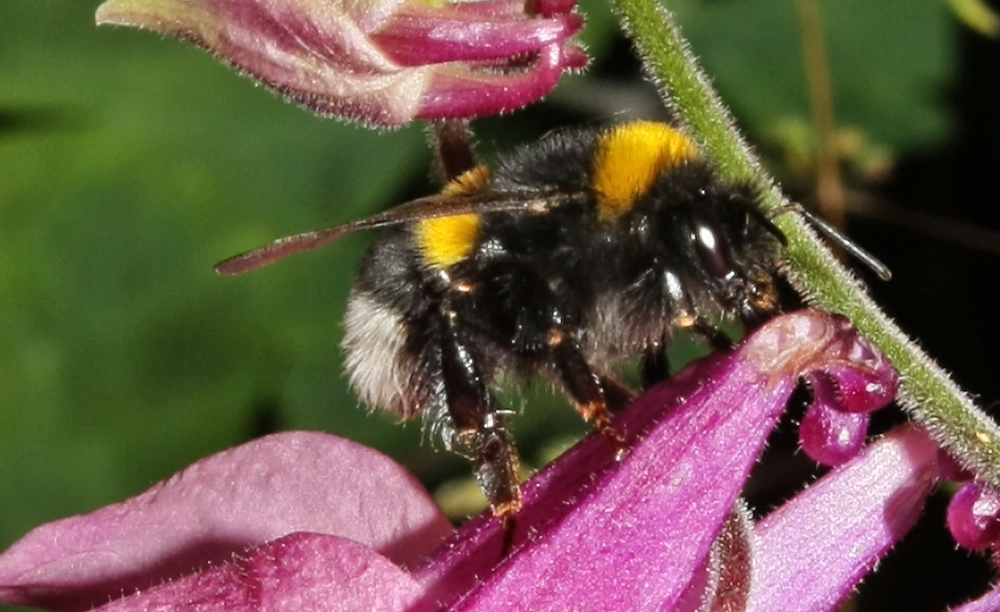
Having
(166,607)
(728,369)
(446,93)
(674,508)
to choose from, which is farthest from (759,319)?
(166,607)

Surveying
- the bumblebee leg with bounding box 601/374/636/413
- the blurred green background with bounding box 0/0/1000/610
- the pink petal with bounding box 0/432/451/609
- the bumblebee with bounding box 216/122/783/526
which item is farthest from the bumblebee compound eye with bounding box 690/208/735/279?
the blurred green background with bounding box 0/0/1000/610

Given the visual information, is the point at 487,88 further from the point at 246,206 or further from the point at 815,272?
the point at 246,206

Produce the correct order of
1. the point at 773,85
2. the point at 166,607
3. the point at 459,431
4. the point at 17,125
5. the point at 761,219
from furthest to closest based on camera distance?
the point at 773,85, the point at 17,125, the point at 459,431, the point at 761,219, the point at 166,607

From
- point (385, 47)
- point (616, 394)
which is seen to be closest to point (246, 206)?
point (616, 394)

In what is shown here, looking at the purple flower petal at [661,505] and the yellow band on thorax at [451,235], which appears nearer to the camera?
the purple flower petal at [661,505]

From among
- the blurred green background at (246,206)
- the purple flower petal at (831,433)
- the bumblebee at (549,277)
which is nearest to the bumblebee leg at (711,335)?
the bumblebee at (549,277)

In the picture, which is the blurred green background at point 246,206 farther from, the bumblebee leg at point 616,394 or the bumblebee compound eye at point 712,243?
the bumblebee compound eye at point 712,243

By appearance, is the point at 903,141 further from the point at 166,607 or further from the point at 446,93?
the point at 166,607
